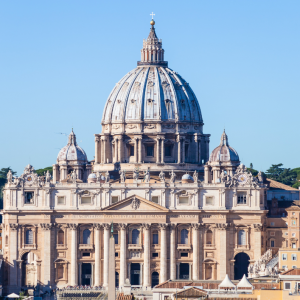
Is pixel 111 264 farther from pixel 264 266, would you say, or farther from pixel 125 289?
pixel 264 266

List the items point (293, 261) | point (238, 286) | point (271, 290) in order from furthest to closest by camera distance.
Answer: point (293, 261), point (238, 286), point (271, 290)

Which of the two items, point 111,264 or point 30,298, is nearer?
point 111,264

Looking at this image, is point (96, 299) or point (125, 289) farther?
point (96, 299)

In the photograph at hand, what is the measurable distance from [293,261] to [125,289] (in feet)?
76.8

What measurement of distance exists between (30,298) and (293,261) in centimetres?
3256

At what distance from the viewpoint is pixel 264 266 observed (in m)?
198

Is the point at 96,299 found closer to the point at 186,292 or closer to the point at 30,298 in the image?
the point at 30,298

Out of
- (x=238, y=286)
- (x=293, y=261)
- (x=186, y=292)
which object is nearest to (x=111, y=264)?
(x=186, y=292)

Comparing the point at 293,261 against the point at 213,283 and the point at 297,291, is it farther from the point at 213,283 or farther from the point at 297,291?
the point at 297,291

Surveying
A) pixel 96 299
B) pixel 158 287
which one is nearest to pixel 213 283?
pixel 158 287

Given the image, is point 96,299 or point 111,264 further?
point 96,299

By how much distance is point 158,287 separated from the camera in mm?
178375

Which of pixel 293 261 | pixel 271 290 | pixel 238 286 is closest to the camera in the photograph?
pixel 271 290

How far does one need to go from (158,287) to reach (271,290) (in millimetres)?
23920
